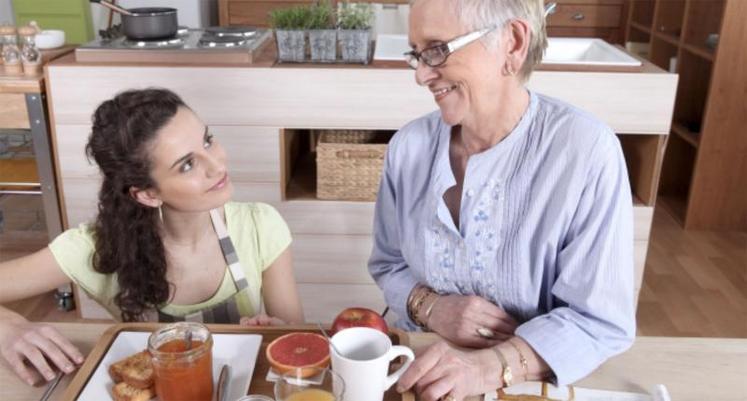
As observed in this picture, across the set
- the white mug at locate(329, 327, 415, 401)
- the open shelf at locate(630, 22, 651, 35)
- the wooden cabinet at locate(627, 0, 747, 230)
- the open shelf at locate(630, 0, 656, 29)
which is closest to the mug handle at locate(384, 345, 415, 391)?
the white mug at locate(329, 327, 415, 401)

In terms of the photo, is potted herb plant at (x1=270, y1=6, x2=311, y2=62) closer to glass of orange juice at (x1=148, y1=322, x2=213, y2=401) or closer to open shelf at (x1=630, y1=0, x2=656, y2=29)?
glass of orange juice at (x1=148, y1=322, x2=213, y2=401)

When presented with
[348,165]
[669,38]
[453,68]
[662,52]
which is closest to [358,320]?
[453,68]

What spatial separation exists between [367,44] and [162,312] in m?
1.16

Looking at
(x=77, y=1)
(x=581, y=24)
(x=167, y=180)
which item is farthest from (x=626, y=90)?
(x=77, y=1)

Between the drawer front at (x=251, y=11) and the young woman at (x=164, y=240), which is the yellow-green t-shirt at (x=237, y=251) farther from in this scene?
the drawer front at (x=251, y=11)

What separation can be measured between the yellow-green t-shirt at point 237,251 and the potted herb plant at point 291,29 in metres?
0.84

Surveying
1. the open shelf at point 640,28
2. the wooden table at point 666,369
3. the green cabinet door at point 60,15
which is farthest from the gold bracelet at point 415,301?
the green cabinet door at point 60,15

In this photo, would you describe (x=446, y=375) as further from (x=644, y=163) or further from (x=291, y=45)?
(x=644, y=163)

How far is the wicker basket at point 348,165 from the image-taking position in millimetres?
2270

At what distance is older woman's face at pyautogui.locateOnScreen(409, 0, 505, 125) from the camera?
1.11 m

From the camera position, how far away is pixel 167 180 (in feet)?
4.22

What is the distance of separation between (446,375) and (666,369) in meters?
0.35

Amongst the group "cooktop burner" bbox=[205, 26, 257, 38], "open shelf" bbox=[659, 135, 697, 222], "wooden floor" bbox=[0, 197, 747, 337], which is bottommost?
"wooden floor" bbox=[0, 197, 747, 337]

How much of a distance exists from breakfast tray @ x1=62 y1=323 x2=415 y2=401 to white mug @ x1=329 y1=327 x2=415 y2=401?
0.25 ft
